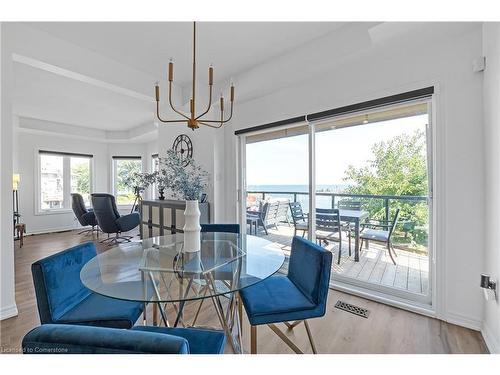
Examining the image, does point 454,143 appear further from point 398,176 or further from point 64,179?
point 64,179

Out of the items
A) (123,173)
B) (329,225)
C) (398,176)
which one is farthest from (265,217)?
(123,173)

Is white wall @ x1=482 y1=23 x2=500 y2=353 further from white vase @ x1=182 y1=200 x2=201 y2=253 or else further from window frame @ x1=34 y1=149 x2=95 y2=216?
window frame @ x1=34 y1=149 x2=95 y2=216

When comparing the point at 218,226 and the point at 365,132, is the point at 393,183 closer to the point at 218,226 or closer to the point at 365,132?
the point at 365,132

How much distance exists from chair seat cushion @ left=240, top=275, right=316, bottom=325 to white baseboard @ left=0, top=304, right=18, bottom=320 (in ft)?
7.13

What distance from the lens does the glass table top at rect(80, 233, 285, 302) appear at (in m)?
1.25

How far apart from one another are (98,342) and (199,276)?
74 centimetres

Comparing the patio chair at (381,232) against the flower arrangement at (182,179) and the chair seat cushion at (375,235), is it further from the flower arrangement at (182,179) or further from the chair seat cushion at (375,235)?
the flower arrangement at (182,179)

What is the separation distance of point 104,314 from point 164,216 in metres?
2.42

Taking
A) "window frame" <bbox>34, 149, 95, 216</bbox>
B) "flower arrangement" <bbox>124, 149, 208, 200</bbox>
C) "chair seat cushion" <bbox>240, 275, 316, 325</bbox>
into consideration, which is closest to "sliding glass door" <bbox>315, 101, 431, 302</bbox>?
"chair seat cushion" <bbox>240, 275, 316, 325</bbox>

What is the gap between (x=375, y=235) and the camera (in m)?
2.64

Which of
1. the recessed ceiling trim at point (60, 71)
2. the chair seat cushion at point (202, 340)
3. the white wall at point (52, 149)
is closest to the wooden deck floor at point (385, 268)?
the chair seat cushion at point (202, 340)
